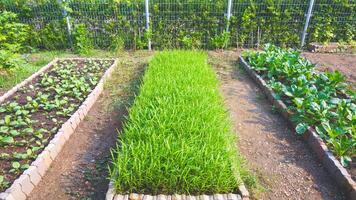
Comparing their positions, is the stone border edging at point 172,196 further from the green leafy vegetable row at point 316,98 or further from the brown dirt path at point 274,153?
the green leafy vegetable row at point 316,98

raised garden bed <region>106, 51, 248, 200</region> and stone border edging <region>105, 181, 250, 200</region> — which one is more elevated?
raised garden bed <region>106, 51, 248, 200</region>

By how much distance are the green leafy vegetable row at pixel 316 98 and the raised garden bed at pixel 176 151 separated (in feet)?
3.42

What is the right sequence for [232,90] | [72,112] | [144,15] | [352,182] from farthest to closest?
1. [144,15]
2. [232,90]
3. [72,112]
4. [352,182]

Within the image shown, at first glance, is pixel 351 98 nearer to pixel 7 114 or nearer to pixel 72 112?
pixel 72 112

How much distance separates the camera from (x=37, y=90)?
4.18 m

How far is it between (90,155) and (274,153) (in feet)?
6.70

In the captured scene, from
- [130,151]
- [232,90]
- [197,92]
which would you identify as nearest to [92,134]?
[130,151]

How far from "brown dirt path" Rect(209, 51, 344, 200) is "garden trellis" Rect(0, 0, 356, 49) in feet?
9.02

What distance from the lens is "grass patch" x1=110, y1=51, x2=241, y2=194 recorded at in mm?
2287

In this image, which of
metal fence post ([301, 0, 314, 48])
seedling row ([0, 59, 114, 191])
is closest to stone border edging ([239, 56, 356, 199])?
seedling row ([0, 59, 114, 191])

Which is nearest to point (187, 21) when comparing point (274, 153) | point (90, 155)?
point (274, 153)

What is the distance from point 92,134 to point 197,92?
56.9 inches

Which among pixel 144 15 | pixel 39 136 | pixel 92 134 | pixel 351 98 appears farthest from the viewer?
pixel 144 15

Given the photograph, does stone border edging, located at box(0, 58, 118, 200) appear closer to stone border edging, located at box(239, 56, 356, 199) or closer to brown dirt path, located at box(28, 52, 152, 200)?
brown dirt path, located at box(28, 52, 152, 200)
